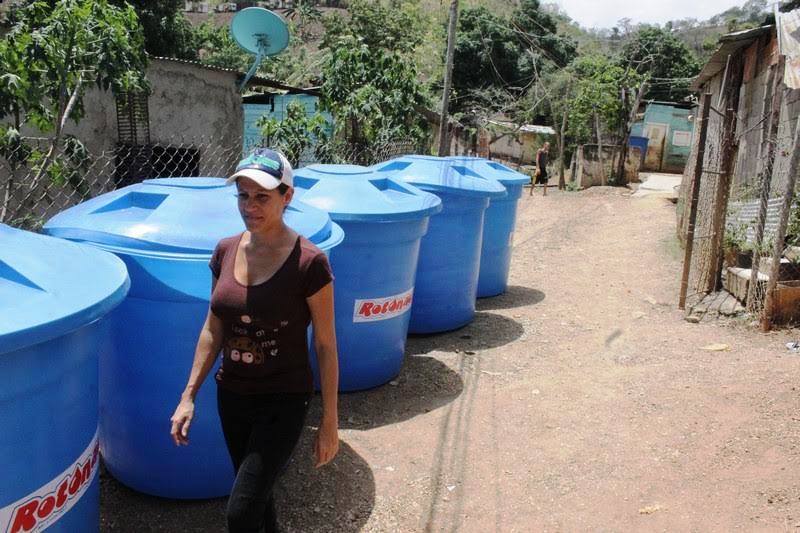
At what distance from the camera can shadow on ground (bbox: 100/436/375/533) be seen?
273cm

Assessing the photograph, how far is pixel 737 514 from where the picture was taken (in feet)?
9.61

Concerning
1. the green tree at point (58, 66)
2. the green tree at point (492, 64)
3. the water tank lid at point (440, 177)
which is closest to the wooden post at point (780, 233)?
the water tank lid at point (440, 177)

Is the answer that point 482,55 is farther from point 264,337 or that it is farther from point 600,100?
point 264,337

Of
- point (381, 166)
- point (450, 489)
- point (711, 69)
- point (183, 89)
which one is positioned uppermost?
point (711, 69)

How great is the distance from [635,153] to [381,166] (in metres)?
15.1

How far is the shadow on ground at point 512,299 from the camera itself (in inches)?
253

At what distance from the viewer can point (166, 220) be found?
2627 millimetres

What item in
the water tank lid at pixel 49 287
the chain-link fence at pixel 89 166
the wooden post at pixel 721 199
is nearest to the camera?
the water tank lid at pixel 49 287

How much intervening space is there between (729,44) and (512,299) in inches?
240

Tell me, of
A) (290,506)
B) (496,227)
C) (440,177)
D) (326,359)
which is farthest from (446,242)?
(326,359)

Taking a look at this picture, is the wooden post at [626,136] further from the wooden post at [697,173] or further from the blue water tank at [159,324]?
the blue water tank at [159,324]

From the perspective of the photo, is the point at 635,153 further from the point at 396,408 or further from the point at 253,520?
the point at 253,520

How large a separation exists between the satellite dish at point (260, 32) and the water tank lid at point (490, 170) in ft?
7.37

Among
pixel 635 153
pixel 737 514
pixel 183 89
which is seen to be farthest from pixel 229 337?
pixel 635 153
